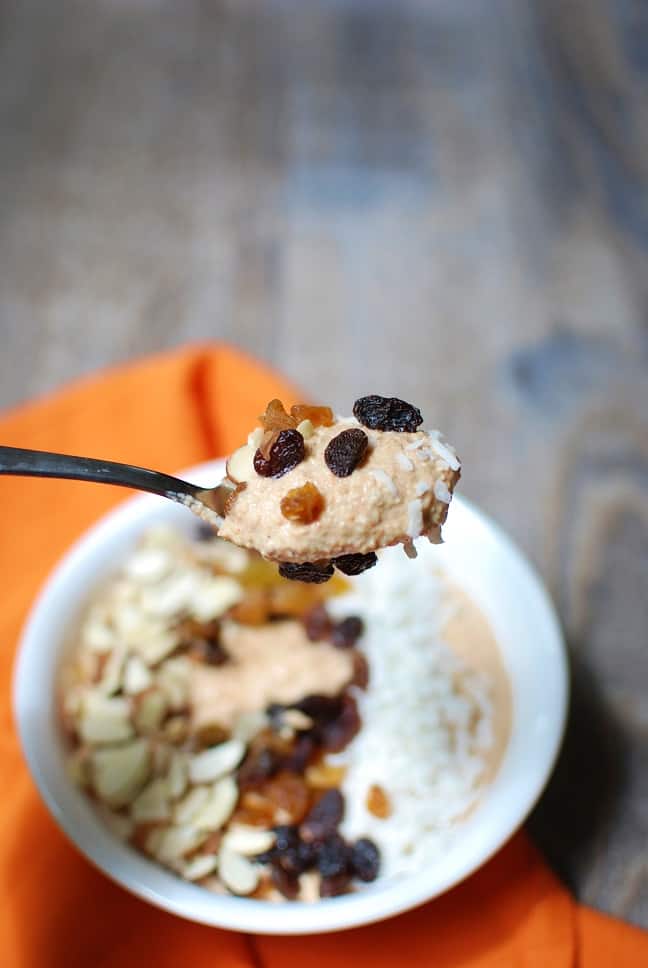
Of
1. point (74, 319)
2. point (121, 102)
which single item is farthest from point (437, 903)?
point (121, 102)

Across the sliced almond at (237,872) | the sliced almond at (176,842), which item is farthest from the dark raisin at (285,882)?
the sliced almond at (176,842)

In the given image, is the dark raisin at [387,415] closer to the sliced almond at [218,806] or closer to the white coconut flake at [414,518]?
the white coconut flake at [414,518]

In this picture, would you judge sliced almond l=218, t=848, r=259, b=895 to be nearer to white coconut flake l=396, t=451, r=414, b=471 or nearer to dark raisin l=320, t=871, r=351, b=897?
dark raisin l=320, t=871, r=351, b=897

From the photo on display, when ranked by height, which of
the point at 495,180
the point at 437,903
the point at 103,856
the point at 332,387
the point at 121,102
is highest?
the point at 121,102

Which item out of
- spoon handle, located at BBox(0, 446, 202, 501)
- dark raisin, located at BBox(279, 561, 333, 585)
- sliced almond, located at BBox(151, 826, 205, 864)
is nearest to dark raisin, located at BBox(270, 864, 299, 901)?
sliced almond, located at BBox(151, 826, 205, 864)

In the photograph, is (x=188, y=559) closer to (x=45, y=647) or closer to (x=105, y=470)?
(x=45, y=647)

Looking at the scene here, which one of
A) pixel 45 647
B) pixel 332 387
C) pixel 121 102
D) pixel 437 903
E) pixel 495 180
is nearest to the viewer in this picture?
pixel 437 903

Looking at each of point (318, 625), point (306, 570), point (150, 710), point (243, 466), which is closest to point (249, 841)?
point (150, 710)
